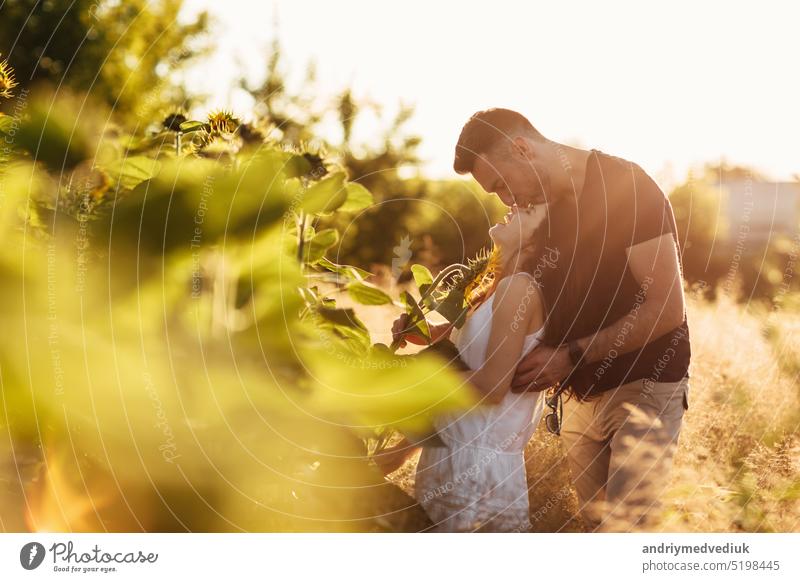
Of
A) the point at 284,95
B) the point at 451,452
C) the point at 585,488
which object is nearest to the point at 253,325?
the point at 284,95

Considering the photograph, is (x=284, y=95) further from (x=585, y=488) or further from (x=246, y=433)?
(x=585, y=488)

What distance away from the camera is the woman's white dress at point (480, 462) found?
1458 mm

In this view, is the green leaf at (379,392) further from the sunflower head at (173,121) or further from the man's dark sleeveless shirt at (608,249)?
the man's dark sleeveless shirt at (608,249)

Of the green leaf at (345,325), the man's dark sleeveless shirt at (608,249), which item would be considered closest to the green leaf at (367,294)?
the green leaf at (345,325)

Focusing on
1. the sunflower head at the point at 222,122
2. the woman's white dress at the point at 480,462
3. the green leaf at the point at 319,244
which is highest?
the sunflower head at the point at 222,122

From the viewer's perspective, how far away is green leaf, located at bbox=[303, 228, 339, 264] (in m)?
0.79

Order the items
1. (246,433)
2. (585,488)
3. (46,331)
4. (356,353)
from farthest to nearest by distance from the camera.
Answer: (585,488)
(356,353)
(246,433)
(46,331)

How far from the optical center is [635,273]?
188cm

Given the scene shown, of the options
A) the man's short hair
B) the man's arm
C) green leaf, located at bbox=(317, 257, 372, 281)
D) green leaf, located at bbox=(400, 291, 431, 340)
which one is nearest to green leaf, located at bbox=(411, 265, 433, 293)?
green leaf, located at bbox=(400, 291, 431, 340)

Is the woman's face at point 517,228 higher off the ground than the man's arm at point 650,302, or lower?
higher

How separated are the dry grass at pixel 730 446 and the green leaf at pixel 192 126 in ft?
1.57

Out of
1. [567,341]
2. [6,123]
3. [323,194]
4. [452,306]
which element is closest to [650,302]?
[567,341]

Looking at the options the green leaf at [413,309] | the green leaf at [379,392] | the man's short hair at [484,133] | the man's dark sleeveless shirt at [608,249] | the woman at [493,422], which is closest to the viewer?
the green leaf at [379,392]

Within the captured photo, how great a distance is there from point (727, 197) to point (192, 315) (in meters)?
3.97
